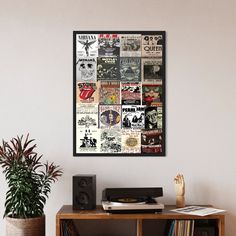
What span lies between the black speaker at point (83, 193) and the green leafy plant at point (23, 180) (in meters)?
0.15

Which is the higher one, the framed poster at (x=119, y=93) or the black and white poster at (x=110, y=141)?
the framed poster at (x=119, y=93)

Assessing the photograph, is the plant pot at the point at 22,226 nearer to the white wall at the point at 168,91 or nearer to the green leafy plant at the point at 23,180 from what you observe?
the green leafy plant at the point at 23,180

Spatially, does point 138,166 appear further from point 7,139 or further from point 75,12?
point 75,12

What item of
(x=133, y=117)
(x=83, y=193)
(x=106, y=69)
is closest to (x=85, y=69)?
(x=106, y=69)

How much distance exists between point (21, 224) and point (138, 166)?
0.84 meters

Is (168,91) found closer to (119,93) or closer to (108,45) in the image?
(119,93)

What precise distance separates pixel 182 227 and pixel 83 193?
0.62 m

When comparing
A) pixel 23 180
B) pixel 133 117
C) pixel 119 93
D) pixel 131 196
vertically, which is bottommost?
pixel 131 196

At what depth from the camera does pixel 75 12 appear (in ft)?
9.75

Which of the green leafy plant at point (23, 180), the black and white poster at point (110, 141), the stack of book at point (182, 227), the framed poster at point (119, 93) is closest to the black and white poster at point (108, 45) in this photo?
the framed poster at point (119, 93)

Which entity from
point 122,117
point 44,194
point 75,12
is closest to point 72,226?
point 44,194

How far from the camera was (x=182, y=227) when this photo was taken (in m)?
2.61

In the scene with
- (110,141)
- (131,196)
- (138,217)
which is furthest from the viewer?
(110,141)

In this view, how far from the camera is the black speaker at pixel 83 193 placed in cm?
269
